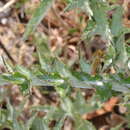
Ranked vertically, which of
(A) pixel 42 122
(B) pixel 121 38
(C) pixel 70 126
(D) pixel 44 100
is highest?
(B) pixel 121 38

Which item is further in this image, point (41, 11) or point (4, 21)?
point (4, 21)

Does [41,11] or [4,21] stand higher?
[41,11]

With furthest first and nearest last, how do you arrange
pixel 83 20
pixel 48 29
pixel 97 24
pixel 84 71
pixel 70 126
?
pixel 48 29, pixel 83 20, pixel 70 126, pixel 84 71, pixel 97 24

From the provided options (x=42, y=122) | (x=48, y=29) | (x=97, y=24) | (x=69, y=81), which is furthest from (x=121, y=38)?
(x=48, y=29)

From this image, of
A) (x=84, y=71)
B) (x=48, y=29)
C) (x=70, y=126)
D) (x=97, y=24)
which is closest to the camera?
(x=97, y=24)

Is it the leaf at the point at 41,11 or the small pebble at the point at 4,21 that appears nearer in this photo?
the leaf at the point at 41,11

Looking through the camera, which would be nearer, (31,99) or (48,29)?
(31,99)

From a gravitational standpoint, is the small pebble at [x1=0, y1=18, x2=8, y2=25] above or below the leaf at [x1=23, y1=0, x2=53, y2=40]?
below

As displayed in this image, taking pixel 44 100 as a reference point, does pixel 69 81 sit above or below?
above

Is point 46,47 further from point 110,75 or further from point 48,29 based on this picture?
point 110,75

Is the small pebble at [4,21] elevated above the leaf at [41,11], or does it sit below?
below

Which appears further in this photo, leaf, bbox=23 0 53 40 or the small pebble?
the small pebble
